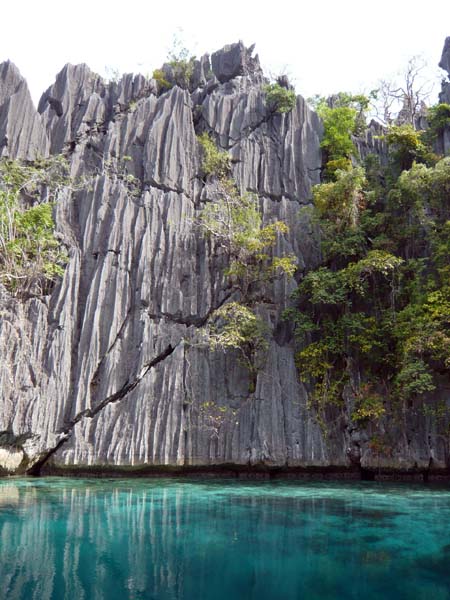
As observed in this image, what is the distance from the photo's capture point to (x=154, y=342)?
791 inches

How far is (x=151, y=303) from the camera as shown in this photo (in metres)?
20.9

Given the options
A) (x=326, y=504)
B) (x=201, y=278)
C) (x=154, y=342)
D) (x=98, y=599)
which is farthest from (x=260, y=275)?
(x=98, y=599)

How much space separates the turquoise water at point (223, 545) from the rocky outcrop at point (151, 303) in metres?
4.05

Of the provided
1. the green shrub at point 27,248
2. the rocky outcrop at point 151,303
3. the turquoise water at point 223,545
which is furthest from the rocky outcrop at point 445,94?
the green shrub at point 27,248

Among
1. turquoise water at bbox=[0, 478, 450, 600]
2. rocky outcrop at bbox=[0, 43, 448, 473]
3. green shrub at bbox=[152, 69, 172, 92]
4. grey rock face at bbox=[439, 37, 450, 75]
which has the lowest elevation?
turquoise water at bbox=[0, 478, 450, 600]

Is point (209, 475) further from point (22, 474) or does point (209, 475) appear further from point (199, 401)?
point (22, 474)

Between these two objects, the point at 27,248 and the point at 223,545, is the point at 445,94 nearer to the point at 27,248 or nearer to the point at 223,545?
the point at 27,248

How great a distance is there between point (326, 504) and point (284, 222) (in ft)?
43.8

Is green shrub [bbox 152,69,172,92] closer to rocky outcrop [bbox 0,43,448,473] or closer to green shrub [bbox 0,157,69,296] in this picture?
rocky outcrop [bbox 0,43,448,473]

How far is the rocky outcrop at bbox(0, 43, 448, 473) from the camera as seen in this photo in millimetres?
18219

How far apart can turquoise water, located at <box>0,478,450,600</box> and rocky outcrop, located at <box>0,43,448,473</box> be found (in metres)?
4.05

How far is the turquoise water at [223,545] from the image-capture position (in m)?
6.16

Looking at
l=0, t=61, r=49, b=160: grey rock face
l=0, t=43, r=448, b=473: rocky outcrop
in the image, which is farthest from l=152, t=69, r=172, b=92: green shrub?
l=0, t=61, r=49, b=160: grey rock face

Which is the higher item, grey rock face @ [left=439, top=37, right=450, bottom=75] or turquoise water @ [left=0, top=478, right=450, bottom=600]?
grey rock face @ [left=439, top=37, right=450, bottom=75]
